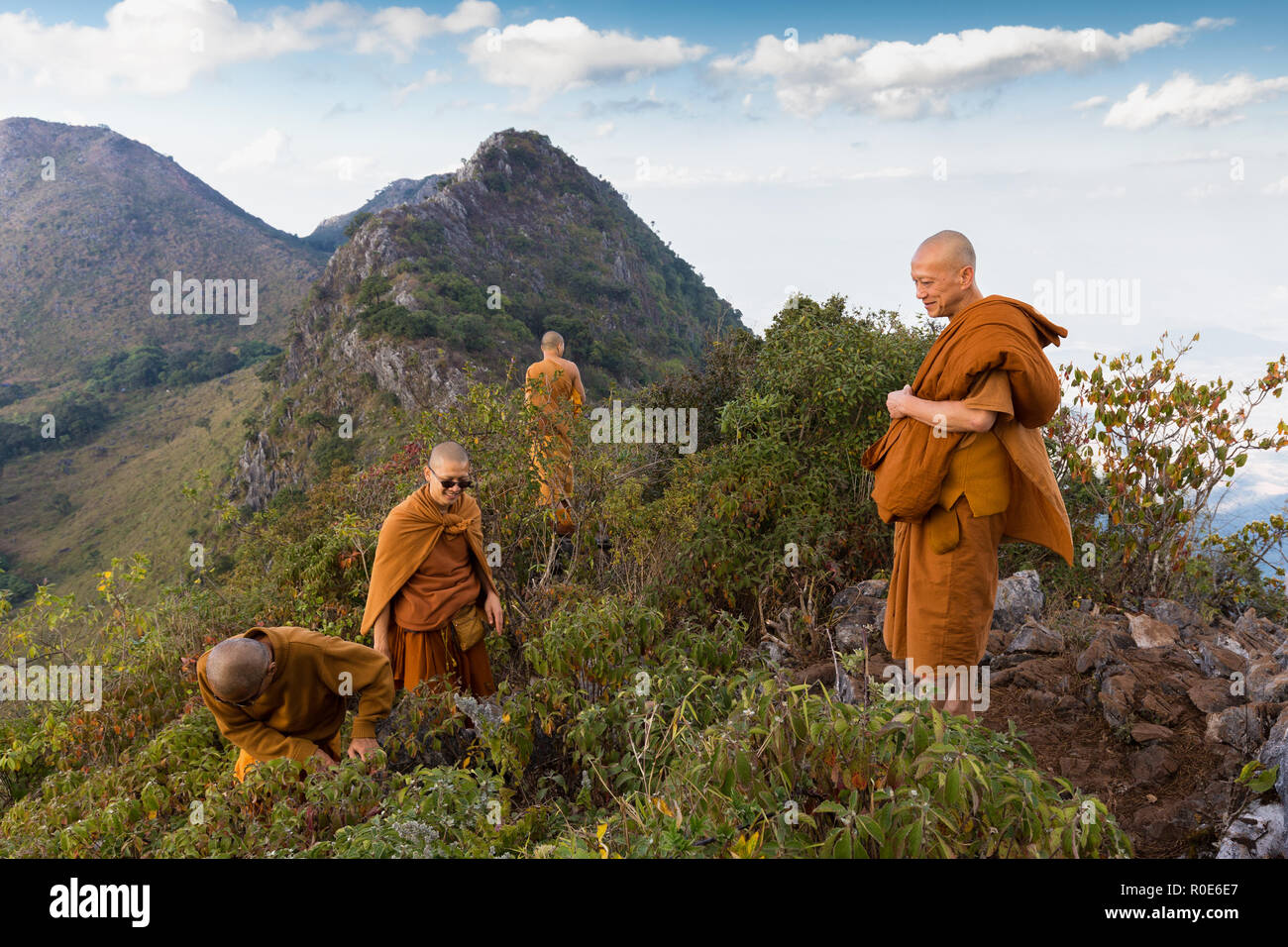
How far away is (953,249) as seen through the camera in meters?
3.01

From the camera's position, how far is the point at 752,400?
19.1ft

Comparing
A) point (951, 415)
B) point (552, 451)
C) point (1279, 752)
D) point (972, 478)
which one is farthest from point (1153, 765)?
point (552, 451)

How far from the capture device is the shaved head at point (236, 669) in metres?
2.96

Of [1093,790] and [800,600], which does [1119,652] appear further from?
[800,600]

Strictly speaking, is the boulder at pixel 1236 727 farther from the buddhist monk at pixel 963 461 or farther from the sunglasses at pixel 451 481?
the sunglasses at pixel 451 481

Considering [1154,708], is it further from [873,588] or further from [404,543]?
[404,543]

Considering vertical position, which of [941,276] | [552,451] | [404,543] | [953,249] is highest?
[953,249]

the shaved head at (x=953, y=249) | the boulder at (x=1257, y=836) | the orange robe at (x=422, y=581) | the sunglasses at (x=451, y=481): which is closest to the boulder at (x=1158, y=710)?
the boulder at (x=1257, y=836)

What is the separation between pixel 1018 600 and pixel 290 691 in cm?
429

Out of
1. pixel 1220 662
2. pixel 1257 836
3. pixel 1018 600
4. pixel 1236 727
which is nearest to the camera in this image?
pixel 1257 836

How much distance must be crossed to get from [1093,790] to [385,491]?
5.76 m

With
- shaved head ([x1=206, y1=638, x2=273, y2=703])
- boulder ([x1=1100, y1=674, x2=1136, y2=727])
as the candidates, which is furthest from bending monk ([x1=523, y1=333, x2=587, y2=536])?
boulder ([x1=1100, y1=674, x2=1136, y2=727])
